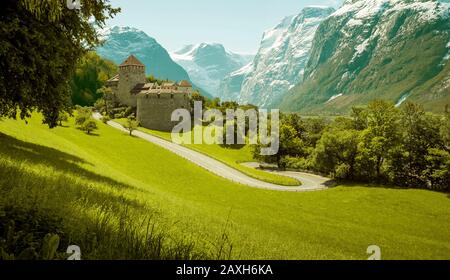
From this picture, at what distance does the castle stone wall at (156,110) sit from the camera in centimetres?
9981

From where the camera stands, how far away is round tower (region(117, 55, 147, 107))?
112 metres

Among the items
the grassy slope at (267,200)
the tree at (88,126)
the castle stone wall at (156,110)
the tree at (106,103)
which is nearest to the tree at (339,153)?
the grassy slope at (267,200)

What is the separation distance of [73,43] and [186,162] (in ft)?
130

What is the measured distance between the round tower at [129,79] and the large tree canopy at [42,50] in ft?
304

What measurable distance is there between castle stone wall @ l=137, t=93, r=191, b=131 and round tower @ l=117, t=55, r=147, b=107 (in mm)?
12670

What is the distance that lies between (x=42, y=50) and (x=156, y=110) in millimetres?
82223

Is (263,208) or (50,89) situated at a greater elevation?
(50,89)

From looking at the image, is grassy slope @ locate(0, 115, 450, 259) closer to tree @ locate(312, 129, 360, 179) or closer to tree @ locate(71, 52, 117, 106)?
tree @ locate(312, 129, 360, 179)

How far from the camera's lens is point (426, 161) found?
206ft

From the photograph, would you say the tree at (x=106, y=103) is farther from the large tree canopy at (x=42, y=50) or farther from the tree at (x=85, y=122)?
the large tree canopy at (x=42, y=50)

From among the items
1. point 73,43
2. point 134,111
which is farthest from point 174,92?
point 73,43

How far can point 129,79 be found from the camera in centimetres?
11238
